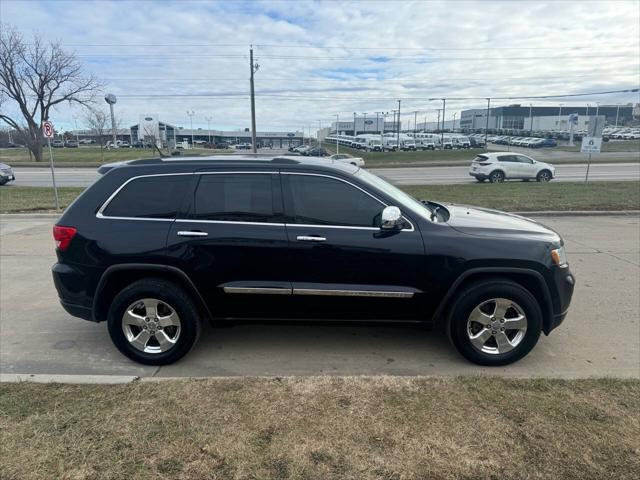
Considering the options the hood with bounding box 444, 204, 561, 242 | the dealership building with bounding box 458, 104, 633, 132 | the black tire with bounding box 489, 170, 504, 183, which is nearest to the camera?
the hood with bounding box 444, 204, 561, 242

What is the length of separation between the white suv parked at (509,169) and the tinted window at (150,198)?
21682mm

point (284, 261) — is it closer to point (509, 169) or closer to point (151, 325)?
point (151, 325)

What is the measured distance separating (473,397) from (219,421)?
69.5 inches

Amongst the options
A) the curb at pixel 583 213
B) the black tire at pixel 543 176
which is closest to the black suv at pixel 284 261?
the curb at pixel 583 213

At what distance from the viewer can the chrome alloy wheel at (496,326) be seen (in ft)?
12.4

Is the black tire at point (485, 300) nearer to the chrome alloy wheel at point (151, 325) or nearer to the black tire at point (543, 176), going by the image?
the chrome alloy wheel at point (151, 325)

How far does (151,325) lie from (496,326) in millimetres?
2890

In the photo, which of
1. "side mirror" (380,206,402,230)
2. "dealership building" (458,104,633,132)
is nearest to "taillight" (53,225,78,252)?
"side mirror" (380,206,402,230)

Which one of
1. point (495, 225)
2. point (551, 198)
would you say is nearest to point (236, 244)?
point (495, 225)

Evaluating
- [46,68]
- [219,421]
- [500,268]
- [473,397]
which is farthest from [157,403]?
[46,68]

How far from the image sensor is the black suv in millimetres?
3725

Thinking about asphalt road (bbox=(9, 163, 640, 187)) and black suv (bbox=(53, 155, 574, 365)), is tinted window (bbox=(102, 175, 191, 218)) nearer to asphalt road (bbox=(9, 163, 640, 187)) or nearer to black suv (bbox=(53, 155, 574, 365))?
black suv (bbox=(53, 155, 574, 365))

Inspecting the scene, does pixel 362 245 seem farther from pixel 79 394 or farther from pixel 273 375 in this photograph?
pixel 79 394

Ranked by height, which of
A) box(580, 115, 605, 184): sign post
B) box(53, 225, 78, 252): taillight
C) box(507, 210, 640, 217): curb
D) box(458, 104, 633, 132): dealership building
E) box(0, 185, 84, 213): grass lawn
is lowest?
box(0, 185, 84, 213): grass lawn
